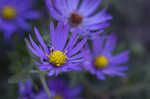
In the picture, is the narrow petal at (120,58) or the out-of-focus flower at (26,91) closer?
the out-of-focus flower at (26,91)

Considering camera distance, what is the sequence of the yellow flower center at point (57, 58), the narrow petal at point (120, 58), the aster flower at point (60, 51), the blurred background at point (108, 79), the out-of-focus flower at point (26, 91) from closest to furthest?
the aster flower at point (60, 51), the yellow flower center at point (57, 58), the out-of-focus flower at point (26, 91), the blurred background at point (108, 79), the narrow petal at point (120, 58)

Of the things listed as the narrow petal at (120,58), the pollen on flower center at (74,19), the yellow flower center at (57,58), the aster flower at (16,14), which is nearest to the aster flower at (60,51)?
the yellow flower center at (57,58)

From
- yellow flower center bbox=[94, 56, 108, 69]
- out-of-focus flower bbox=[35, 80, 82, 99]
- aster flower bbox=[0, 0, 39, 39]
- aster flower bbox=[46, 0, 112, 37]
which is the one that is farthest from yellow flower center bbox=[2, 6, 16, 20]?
yellow flower center bbox=[94, 56, 108, 69]

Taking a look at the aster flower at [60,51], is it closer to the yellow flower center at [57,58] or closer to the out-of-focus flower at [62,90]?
the yellow flower center at [57,58]

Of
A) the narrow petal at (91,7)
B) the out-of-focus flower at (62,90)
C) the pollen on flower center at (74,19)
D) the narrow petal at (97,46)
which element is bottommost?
the out-of-focus flower at (62,90)

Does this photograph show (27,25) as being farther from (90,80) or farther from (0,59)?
(90,80)

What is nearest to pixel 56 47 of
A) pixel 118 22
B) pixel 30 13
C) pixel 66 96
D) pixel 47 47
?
pixel 47 47
